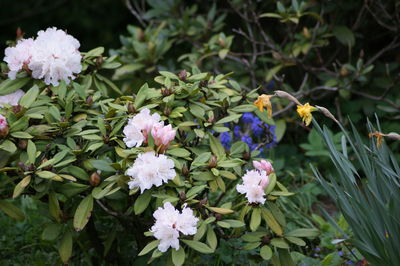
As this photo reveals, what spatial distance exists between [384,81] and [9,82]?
231 cm

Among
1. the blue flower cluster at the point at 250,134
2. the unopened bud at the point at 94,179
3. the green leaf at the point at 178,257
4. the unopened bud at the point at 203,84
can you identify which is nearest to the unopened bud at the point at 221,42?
the blue flower cluster at the point at 250,134

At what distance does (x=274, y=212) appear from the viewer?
2234mm

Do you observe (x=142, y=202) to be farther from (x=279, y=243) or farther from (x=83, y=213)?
(x=279, y=243)

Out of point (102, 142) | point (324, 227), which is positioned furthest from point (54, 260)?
point (324, 227)

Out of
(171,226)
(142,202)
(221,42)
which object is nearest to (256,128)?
(221,42)

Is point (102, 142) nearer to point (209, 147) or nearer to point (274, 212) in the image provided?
point (209, 147)

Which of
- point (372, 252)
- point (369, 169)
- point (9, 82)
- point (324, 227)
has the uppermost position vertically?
point (9, 82)

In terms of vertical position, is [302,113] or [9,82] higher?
[9,82]

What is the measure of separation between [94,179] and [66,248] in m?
0.32

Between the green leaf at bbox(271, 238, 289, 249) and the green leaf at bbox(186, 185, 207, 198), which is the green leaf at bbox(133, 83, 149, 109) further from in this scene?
the green leaf at bbox(271, 238, 289, 249)

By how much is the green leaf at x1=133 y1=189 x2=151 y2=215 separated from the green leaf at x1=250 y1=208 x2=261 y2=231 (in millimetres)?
380

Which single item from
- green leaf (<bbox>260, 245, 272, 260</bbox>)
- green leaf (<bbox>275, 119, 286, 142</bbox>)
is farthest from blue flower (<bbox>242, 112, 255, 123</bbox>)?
green leaf (<bbox>260, 245, 272, 260</bbox>)

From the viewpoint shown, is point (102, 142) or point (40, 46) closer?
point (102, 142)

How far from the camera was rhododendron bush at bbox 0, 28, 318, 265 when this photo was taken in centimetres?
209
